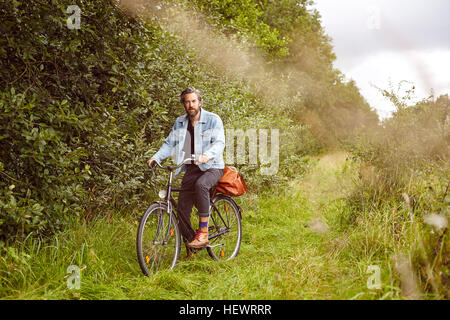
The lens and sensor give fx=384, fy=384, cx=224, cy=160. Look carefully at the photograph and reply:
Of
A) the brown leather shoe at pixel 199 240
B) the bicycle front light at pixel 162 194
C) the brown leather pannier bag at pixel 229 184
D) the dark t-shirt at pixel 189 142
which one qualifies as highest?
the dark t-shirt at pixel 189 142

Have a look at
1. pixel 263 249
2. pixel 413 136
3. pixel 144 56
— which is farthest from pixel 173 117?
pixel 413 136

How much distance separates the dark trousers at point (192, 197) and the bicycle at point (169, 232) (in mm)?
105

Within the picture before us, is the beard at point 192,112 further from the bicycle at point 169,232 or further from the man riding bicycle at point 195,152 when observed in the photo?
the bicycle at point 169,232

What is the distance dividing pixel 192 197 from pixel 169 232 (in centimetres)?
52

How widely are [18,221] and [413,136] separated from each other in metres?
4.77

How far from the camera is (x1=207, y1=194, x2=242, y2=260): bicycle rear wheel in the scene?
4.89 metres

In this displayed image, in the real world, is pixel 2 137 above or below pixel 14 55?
below

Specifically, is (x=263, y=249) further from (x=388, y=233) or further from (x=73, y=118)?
(x=73, y=118)

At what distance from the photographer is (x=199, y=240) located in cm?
438

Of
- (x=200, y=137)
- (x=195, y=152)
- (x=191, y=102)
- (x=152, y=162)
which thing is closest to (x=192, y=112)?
(x=191, y=102)

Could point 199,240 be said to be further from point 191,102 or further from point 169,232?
point 191,102

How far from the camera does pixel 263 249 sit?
525cm

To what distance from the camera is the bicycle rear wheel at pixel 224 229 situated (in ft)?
16.0

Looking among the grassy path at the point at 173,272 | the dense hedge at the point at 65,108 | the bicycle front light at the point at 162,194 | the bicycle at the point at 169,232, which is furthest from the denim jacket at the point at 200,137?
the grassy path at the point at 173,272
